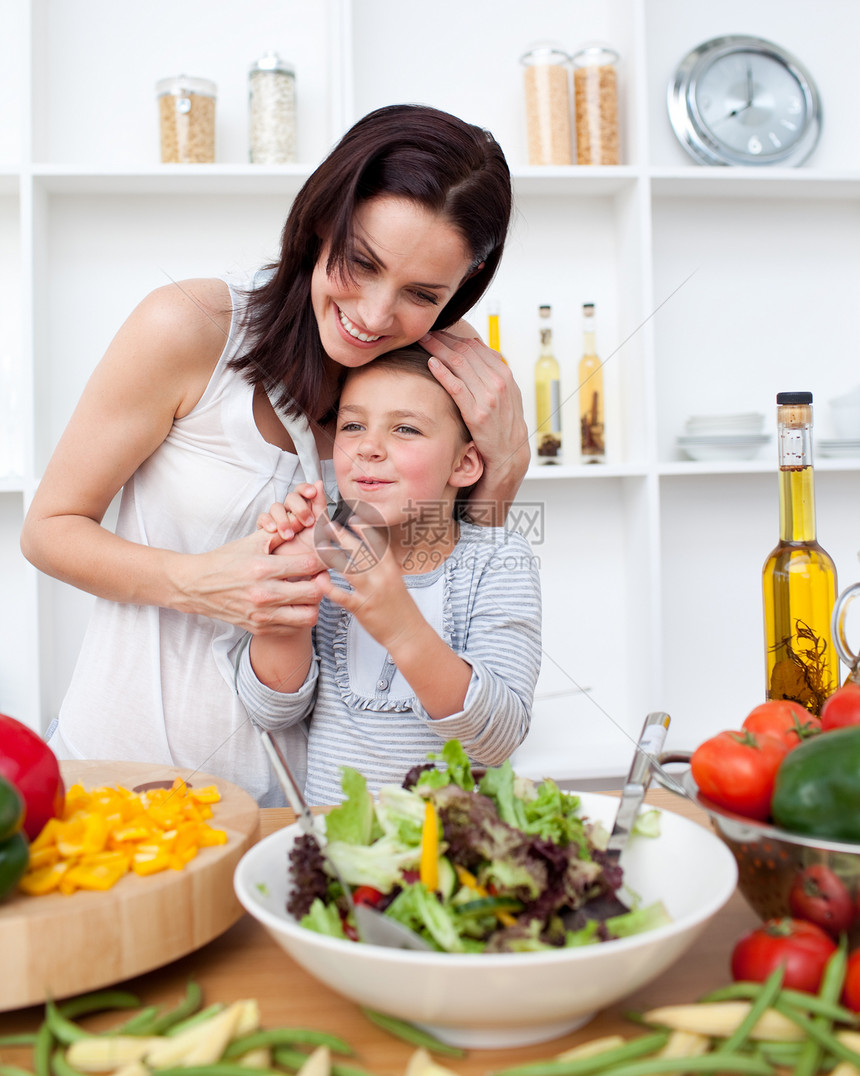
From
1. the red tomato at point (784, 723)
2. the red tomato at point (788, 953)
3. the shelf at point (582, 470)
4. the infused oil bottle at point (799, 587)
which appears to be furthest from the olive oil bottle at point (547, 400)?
the red tomato at point (788, 953)

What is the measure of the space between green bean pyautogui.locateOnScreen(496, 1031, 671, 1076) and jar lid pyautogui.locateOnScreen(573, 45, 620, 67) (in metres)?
2.14

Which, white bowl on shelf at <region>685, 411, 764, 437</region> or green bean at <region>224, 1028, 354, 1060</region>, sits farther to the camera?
white bowl on shelf at <region>685, 411, 764, 437</region>

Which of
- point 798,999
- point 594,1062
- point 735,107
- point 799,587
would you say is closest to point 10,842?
point 594,1062

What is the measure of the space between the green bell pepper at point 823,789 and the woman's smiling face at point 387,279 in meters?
0.71

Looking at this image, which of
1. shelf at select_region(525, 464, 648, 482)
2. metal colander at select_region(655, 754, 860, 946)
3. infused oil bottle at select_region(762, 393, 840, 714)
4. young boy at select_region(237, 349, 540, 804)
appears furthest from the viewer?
shelf at select_region(525, 464, 648, 482)

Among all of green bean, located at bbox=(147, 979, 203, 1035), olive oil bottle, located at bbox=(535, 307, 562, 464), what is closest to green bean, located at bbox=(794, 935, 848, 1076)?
green bean, located at bbox=(147, 979, 203, 1035)

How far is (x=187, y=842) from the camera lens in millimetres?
689

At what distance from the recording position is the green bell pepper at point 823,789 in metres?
0.59

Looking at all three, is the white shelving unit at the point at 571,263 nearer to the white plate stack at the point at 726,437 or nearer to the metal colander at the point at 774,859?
the white plate stack at the point at 726,437

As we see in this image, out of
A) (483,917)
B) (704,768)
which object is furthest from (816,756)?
(483,917)

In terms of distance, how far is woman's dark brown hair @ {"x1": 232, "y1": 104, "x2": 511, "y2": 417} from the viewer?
1109 mm

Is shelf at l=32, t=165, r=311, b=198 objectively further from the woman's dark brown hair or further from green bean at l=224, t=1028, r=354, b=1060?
green bean at l=224, t=1028, r=354, b=1060

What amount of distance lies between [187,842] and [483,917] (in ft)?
0.75

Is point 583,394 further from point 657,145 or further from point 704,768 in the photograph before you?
point 704,768
